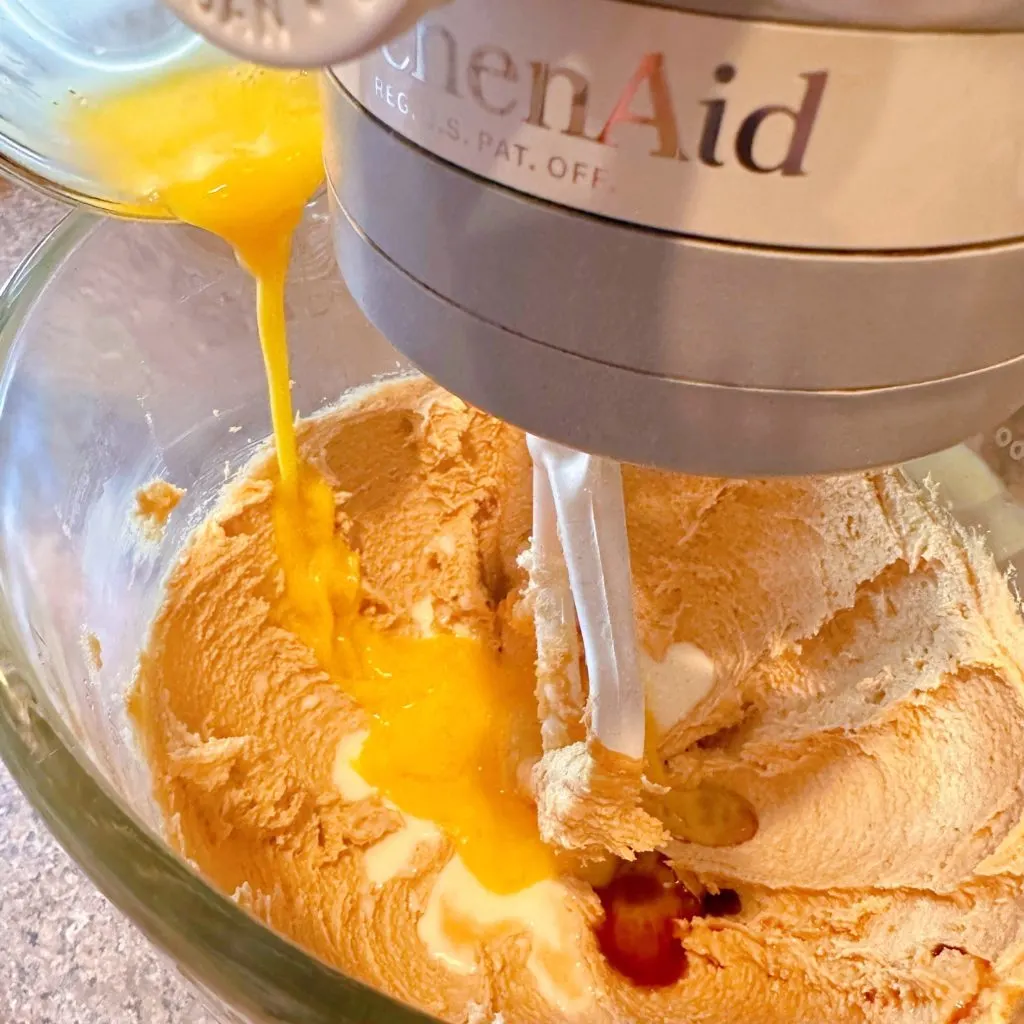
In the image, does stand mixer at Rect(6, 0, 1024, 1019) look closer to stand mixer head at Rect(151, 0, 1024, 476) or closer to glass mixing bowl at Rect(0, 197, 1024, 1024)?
stand mixer head at Rect(151, 0, 1024, 476)

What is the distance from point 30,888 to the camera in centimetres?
58

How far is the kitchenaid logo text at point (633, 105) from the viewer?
0.21 metres

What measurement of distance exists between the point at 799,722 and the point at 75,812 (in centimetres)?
48

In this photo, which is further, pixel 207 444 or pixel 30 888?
pixel 207 444

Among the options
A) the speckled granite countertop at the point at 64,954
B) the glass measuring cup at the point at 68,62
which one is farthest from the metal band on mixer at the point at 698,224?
the speckled granite countertop at the point at 64,954

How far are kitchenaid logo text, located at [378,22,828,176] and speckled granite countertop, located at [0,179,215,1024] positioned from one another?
1.54 feet

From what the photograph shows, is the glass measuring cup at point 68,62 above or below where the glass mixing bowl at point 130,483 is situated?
above

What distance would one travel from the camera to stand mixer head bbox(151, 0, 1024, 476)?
209mm

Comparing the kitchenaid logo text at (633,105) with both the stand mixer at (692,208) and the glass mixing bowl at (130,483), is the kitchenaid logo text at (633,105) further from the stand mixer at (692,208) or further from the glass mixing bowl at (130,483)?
the glass mixing bowl at (130,483)

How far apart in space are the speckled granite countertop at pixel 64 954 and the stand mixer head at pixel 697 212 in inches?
16.5

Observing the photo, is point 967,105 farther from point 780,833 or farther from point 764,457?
point 780,833

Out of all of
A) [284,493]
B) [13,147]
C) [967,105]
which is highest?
[967,105]

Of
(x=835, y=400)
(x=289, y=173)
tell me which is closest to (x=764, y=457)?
(x=835, y=400)

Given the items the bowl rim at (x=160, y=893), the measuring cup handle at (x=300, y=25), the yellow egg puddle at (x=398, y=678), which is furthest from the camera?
the yellow egg puddle at (x=398, y=678)
